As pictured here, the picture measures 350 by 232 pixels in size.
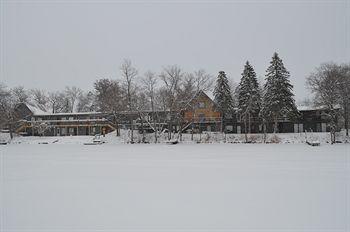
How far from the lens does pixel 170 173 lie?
1505cm

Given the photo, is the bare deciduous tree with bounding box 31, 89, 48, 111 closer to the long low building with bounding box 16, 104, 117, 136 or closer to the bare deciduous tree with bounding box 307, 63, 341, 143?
the long low building with bounding box 16, 104, 117, 136

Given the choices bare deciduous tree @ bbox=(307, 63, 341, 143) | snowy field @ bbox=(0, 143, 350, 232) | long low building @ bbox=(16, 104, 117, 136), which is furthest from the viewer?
long low building @ bbox=(16, 104, 117, 136)

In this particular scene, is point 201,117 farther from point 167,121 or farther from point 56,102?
point 56,102

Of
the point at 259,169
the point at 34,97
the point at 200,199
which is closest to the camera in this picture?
the point at 200,199

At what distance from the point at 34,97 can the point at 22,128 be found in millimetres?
26971

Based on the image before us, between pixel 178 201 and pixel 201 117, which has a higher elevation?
pixel 201 117

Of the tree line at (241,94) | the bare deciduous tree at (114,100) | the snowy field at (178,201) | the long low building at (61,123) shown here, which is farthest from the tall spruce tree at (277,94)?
the long low building at (61,123)

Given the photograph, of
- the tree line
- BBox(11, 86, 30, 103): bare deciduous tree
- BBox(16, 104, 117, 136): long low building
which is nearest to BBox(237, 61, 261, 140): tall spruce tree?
the tree line

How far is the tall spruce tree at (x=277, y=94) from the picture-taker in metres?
44.5

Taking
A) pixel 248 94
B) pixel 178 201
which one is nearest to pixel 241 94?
pixel 248 94

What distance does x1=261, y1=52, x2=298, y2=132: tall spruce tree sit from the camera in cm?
4450

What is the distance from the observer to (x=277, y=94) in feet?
146

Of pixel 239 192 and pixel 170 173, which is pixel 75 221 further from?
pixel 170 173

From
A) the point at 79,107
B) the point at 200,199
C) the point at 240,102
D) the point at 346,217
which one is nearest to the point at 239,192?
the point at 200,199
